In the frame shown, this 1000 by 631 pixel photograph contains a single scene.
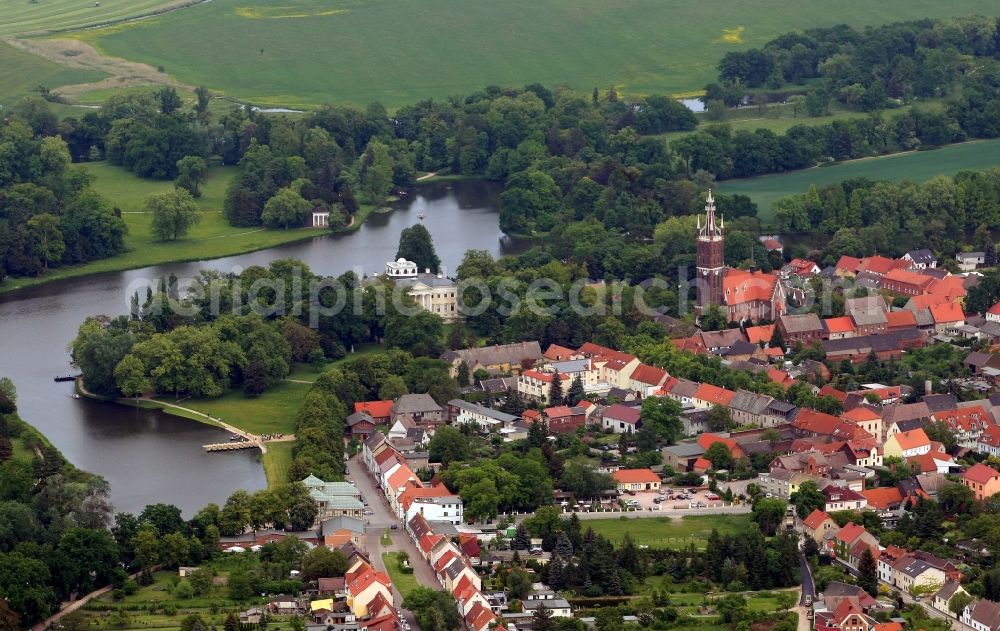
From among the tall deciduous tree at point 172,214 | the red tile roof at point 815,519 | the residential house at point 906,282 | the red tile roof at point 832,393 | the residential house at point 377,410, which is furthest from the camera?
the tall deciduous tree at point 172,214

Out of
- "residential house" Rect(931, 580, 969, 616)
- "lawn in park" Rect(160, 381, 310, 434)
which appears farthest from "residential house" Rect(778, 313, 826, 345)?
"residential house" Rect(931, 580, 969, 616)

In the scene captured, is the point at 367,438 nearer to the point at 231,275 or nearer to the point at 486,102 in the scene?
the point at 231,275

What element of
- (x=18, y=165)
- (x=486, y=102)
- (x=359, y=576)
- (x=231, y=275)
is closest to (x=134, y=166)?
(x=18, y=165)

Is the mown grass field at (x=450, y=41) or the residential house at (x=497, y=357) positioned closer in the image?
the residential house at (x=497, y=357)

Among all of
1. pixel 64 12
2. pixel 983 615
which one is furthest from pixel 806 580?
pixel 64 12

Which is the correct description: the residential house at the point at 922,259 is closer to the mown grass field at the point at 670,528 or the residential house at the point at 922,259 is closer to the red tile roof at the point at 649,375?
the red tile roof at the point at 649,375

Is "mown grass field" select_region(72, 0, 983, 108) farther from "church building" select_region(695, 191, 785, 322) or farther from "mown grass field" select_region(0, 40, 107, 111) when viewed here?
"church building" select_region(695, 191, 785, 322)

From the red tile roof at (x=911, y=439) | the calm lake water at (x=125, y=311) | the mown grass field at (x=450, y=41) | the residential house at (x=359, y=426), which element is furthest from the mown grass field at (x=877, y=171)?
the residential house at (x=359, y=426)
